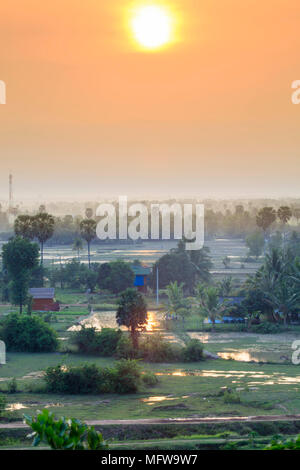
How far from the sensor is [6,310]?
2698 centimetres

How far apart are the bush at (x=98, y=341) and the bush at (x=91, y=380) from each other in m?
4.05

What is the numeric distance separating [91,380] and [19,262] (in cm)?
1082

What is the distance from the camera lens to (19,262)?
82.9ft

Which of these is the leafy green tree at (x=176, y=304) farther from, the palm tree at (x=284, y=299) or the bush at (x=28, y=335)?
the bush at (x=28, y=335)

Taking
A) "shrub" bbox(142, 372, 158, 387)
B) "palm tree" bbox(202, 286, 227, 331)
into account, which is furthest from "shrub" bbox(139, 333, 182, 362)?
"palm tree" bbox(202, 286, 227, 331)

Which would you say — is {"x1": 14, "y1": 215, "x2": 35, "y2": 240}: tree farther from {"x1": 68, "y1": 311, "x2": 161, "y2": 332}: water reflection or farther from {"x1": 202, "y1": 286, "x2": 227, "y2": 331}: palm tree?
{"x1": 202, "y1": 286, "x2": 227, "y2": 331}: palm tree

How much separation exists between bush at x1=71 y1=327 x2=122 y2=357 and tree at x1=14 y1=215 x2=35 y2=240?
494 inches

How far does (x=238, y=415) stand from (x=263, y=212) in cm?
3164

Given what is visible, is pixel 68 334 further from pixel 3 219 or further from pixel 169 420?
pixel 3 219

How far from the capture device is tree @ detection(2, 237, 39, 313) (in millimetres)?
25078

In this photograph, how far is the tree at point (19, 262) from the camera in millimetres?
25078

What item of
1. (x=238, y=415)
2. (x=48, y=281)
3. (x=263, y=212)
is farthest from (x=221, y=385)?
(x=263, y=212)

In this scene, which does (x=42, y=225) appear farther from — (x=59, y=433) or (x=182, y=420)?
(x=59, y=433)

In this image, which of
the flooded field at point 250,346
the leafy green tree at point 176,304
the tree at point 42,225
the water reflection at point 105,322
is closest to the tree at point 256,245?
→ the tree at point 42,225
